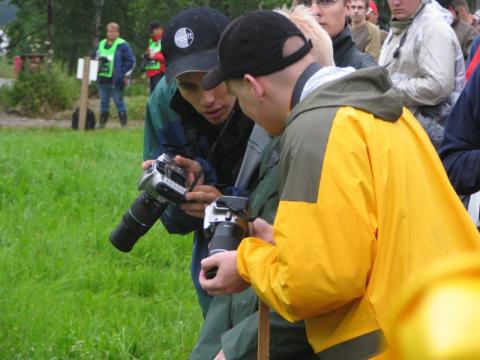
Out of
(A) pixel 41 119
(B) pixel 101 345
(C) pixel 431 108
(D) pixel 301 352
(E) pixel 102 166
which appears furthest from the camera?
(A) pixel 41 119

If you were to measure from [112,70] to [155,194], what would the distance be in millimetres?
16129

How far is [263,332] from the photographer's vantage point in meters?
2.45

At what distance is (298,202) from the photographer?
210 centimetres

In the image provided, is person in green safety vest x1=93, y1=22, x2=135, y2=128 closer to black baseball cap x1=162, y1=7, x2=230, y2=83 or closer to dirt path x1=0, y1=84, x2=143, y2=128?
dirt path x1=0, y1=84, x2=143, y2=128

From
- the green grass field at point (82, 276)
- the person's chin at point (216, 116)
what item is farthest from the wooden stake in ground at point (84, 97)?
the person's chin at point (216, 116)

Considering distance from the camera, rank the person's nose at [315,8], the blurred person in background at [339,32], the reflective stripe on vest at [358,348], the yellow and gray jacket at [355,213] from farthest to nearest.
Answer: the person's nose at [315,8]
the blurred person in background at [339,32]
the reflective stripe on vest at [358,348]
the yellow and gray jacket at [355,213]

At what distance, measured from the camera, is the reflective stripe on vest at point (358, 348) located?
7.13ft

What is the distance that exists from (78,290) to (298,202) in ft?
14.1

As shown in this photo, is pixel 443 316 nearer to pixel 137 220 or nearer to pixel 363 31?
pixel 137 220

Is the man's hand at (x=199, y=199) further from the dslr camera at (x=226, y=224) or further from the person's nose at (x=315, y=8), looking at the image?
the person's nose at (x=315, y=8)

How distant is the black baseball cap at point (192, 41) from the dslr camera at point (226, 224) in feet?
2.15

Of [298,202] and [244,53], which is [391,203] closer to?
[298,202]

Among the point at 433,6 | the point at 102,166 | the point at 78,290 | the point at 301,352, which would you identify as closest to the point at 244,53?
the point at 301,352

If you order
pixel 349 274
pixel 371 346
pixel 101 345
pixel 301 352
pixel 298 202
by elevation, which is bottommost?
pixel 101 345
